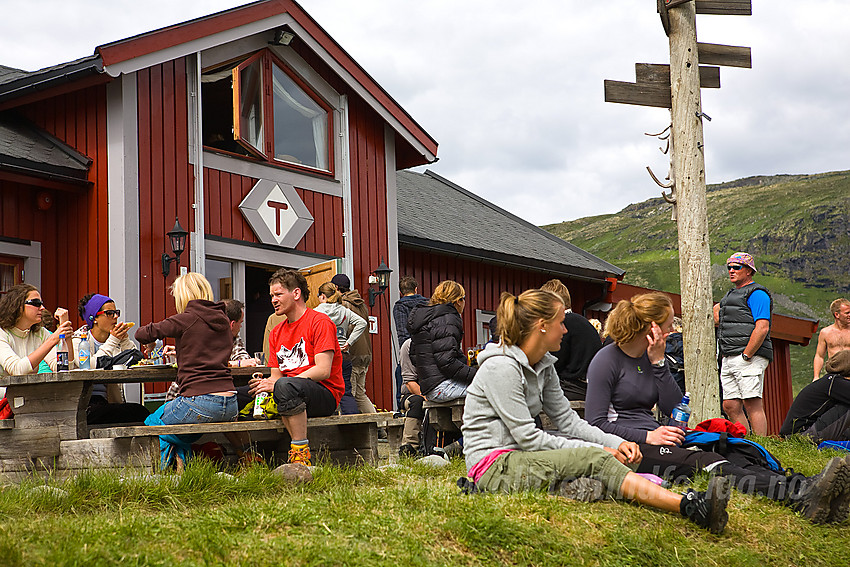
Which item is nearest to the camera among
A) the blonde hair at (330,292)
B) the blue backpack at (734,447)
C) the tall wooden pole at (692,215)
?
the blue backpack at (734,447)

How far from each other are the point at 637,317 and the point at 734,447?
100 cm

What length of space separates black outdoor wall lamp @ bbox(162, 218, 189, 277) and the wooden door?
1.87m

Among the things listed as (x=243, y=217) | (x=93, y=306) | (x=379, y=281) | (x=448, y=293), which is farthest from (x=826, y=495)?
(x=379, y=281)

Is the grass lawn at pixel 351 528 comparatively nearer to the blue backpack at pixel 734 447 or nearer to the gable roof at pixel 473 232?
the blue backpack at pixel 734 447

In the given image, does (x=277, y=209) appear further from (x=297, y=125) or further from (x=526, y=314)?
(x=526, y=314)

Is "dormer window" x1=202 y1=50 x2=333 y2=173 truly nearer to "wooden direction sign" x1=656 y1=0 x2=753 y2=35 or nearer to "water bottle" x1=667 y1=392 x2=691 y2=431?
"wooden direction sign" x1=656 y1=0 x2=753 y2=35

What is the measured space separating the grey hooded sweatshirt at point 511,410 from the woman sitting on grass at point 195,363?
191 cm

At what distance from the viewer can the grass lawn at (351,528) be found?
12.5 ft

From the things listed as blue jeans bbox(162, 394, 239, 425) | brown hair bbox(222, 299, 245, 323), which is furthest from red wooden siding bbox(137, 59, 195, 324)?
blue jeans bbox(162, 394, 239, 425)

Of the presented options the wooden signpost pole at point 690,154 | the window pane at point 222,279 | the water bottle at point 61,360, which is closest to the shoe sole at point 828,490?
the wooden signpost pole at point 690,154

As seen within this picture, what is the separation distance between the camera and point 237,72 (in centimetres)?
1091

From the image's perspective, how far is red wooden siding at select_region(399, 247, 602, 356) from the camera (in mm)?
14406

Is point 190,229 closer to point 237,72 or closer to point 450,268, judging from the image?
point 237,72

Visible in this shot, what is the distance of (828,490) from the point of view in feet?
16.0
